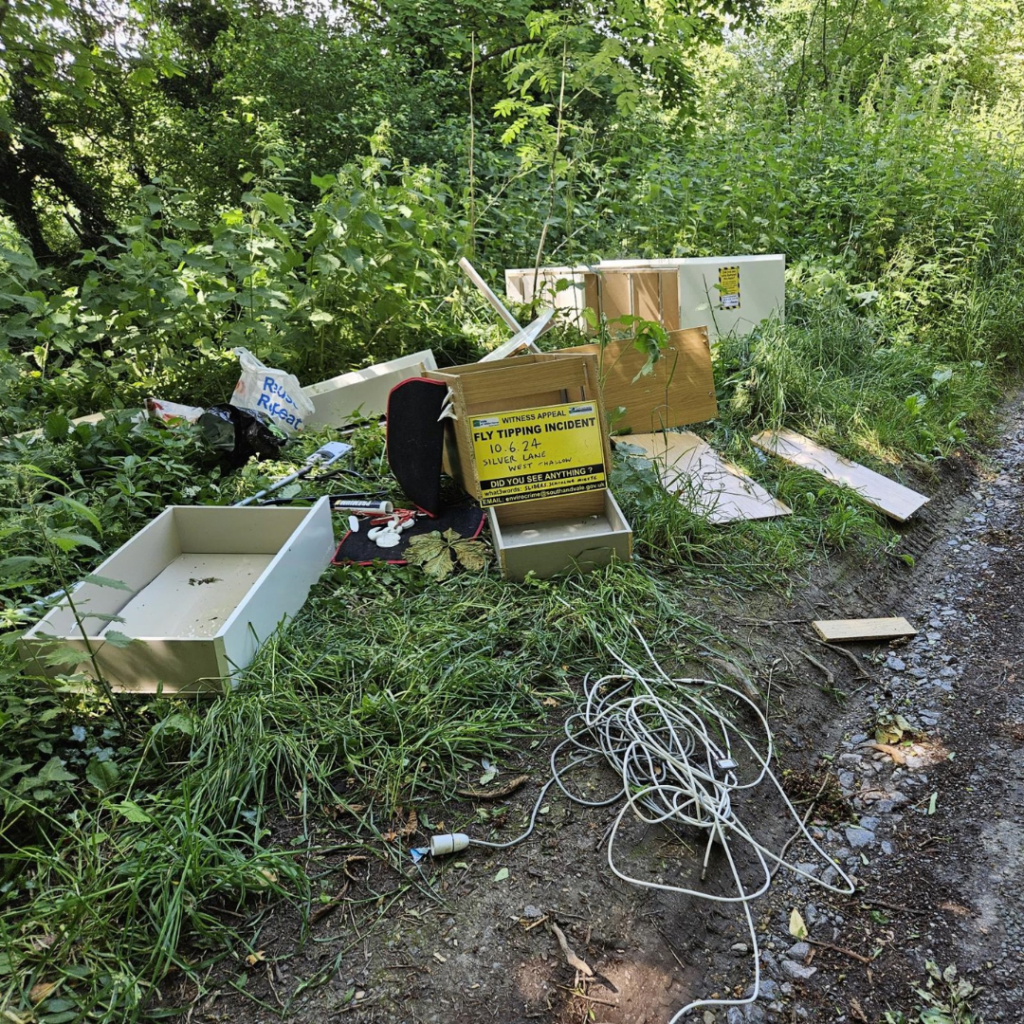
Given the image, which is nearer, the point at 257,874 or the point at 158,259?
the point at 257,874

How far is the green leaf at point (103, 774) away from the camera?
1.98 metres

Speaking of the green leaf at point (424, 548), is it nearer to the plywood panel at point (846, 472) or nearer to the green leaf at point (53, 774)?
the green leaf at point (53, 774)

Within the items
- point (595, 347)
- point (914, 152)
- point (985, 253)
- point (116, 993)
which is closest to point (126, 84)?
point (595, 347)

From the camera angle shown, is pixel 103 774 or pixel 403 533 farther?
pixel 403 533

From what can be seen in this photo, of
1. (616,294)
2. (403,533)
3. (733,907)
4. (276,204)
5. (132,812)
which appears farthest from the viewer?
(616,294)

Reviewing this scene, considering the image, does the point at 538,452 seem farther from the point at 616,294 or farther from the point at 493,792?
the point at 616,294

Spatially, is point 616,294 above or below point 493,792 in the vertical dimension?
above

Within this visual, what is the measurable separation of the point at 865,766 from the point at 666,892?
3.04 ft

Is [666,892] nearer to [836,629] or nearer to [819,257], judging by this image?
[836,629]

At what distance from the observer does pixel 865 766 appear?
8.05ft

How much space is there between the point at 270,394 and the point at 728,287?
2669mm

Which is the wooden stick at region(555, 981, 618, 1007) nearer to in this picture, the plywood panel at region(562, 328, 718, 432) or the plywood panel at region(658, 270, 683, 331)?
the plywood panel at region(562, 328, 718, 432)

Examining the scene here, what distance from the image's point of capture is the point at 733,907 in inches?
76.2

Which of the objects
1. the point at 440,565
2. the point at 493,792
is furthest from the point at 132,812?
the point at 440,565
